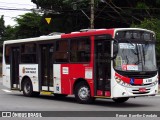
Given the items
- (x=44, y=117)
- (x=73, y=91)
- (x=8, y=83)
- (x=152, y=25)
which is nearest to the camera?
(x=44, y=117)

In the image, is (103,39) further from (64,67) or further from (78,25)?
(78,25)

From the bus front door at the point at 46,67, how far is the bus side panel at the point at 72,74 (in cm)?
115

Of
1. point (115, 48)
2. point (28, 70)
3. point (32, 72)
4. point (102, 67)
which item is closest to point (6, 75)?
point (28, 70)

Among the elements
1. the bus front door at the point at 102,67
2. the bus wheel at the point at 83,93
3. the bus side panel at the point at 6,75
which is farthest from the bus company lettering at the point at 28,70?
the bus front door at the point at 102,67

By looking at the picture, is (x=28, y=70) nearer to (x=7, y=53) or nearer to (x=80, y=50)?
(x=7, y=53)

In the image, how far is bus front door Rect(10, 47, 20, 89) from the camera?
23.4m

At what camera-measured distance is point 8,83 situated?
24.2 m

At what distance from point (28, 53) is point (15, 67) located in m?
1.81

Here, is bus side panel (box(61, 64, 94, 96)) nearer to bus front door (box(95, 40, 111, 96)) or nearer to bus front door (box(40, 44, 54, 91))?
bus front door (box(95, 40, 111, 96))

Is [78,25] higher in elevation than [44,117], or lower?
higher

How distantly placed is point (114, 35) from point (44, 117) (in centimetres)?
494

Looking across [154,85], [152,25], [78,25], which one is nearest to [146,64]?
[154,85]

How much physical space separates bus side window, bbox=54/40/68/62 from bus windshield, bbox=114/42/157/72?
320cm

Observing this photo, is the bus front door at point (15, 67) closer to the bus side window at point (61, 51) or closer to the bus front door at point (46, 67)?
the bus front door at point (46, 67)
